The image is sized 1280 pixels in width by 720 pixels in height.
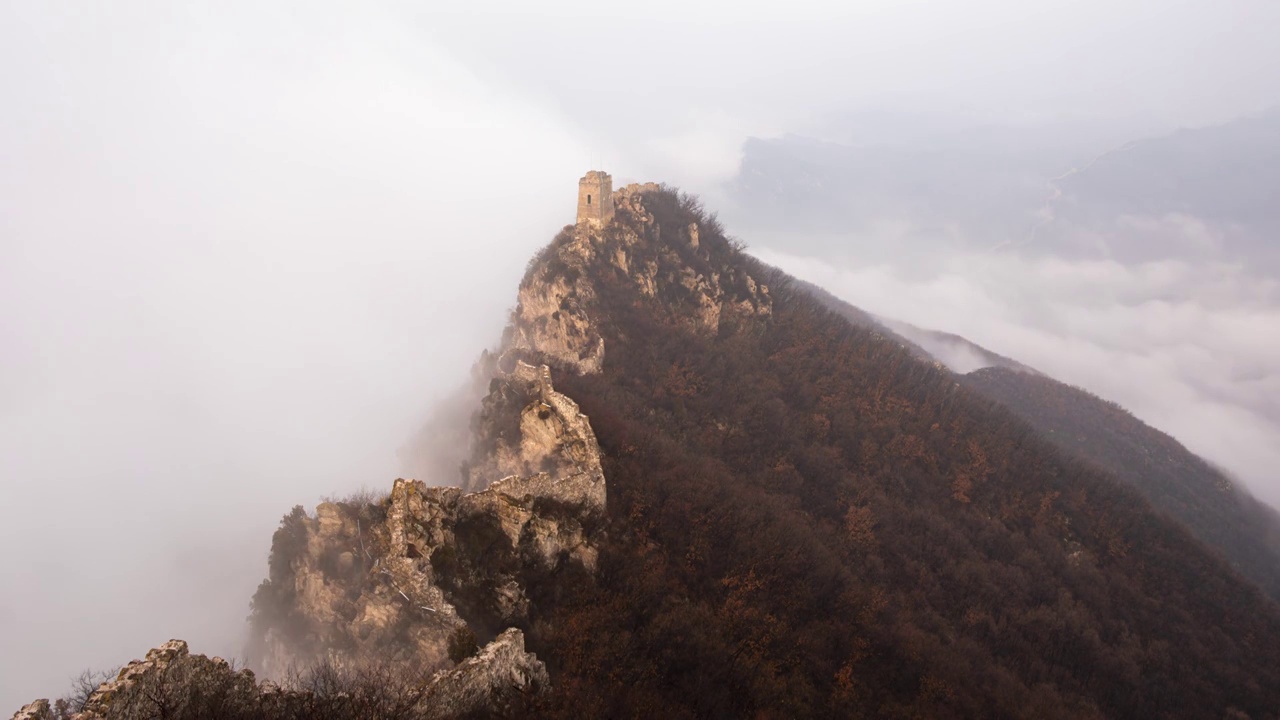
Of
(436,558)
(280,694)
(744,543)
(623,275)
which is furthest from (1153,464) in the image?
(280,694)

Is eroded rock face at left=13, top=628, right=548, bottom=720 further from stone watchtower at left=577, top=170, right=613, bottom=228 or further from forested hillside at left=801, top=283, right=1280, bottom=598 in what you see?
forested hillside at left=801, top=283, right=1280, bottom=598

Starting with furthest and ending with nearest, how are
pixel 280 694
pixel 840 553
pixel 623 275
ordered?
1. pixel 623 275
2. pixel 840 553
3. pixel 280 694

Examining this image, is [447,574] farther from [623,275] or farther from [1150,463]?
[1150,463]

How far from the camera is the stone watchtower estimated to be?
45.0m

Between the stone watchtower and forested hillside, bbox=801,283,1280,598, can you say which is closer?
the stone watchtower

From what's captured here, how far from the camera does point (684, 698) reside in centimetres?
1739

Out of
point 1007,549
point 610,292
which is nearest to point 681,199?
point 610,292

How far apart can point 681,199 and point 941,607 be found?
45979mm

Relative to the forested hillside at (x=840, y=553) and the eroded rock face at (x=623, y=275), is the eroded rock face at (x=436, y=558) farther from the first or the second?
the eroded rock face at (x=623, y=275)

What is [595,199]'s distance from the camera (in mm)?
45406

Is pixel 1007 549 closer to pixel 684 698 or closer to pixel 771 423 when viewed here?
pixel 771 423

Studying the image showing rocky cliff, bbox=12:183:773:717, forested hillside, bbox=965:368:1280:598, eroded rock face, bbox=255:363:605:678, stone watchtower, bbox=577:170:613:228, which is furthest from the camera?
forested hillside, bbox=965:368:1280:598

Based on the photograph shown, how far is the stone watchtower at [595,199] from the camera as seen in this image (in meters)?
45.0

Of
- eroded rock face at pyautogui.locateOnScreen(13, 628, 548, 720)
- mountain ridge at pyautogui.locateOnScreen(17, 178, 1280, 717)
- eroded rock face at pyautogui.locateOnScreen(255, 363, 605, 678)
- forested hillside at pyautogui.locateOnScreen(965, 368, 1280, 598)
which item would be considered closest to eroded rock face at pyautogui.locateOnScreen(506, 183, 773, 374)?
mountain ridge at pyautogui.locateOnScreen(17, 178, 1280, 717)
